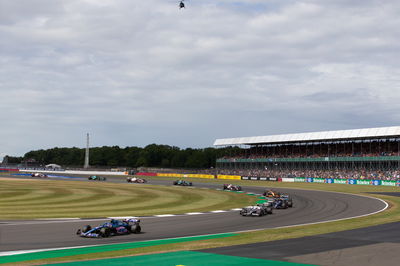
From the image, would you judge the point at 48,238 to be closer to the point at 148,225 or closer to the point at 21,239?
the point at 21,239

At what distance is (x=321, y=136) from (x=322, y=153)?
394cm

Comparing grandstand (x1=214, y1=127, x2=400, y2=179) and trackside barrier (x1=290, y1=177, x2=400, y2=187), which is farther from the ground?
grandstand (x1=214, y1=127, x2=400, y2=179)

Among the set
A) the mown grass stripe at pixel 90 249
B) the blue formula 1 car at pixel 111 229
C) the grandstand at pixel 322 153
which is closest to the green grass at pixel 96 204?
the blue formula 1 car at pixel 111 229

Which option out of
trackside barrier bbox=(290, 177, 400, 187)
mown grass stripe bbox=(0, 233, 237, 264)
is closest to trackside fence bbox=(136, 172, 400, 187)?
trackside barrier bbox=(290, 177, 400, 187)

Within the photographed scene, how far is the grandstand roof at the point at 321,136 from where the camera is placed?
271ft

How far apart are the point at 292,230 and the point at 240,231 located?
2.81 m

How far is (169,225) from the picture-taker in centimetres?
2750

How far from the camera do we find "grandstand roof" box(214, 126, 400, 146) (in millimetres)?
82688

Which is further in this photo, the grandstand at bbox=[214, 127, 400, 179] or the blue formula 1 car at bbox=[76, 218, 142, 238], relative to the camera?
the grandstand at bbox=[214, 127, 400, 179]

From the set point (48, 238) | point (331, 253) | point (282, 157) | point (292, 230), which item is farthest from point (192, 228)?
point (282, 157)

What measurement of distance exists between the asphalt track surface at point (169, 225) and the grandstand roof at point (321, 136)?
46.1 m

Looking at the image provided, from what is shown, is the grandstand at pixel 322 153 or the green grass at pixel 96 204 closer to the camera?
the green grass at pixel 96 204

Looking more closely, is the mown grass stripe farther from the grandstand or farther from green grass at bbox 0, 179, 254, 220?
the grandstand

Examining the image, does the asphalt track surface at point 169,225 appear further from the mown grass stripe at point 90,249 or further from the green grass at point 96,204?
the green grass at point 96,204
